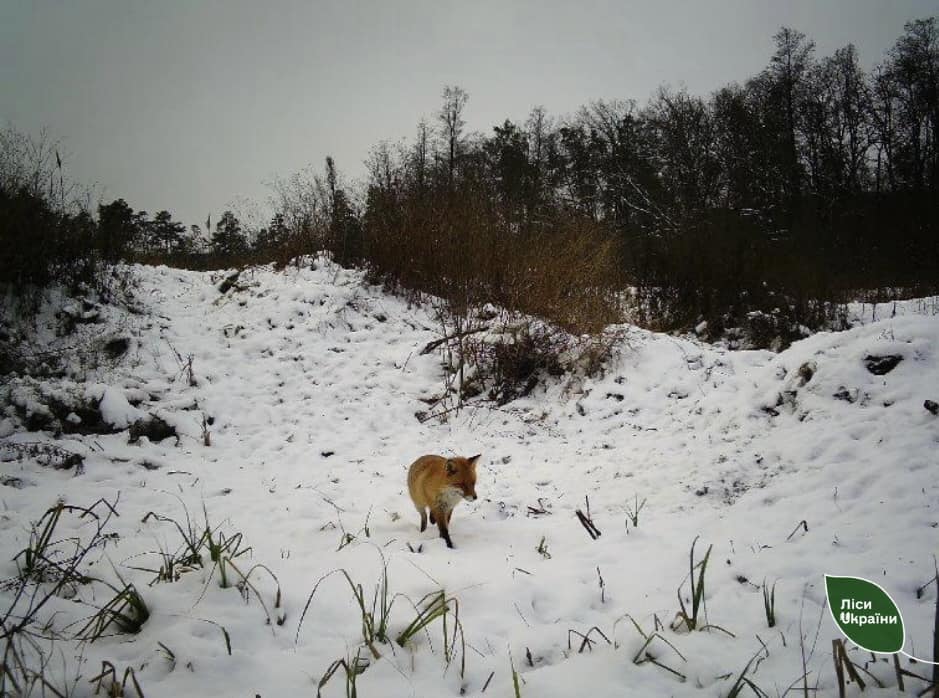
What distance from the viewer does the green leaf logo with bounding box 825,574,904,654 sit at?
140 centimetres

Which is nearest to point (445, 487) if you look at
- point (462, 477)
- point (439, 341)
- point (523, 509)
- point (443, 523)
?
point (462, 477)

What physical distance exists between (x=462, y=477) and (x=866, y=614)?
8.11ft

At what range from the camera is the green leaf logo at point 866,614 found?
1.40 metres

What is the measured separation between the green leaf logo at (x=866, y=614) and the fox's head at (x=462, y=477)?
7.77 ft

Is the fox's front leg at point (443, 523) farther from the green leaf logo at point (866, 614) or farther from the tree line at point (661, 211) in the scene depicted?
the tree line at point (661, 211)

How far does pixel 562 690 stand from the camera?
6.20ft

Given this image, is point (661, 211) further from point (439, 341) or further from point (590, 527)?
point (590, 527)

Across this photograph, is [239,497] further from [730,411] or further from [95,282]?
[95,282]

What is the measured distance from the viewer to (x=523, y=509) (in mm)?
4320

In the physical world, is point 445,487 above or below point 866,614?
below

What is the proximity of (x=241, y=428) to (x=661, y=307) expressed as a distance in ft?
29.4

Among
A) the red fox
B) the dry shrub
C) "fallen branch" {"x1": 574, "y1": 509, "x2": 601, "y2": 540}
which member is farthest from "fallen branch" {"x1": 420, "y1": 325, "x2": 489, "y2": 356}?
"fallen branch" {"x1": 574, "y1": 509, "x2": 601, "y2": 540}

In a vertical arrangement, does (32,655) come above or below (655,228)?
below

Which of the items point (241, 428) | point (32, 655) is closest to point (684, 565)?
point (32, 655)
